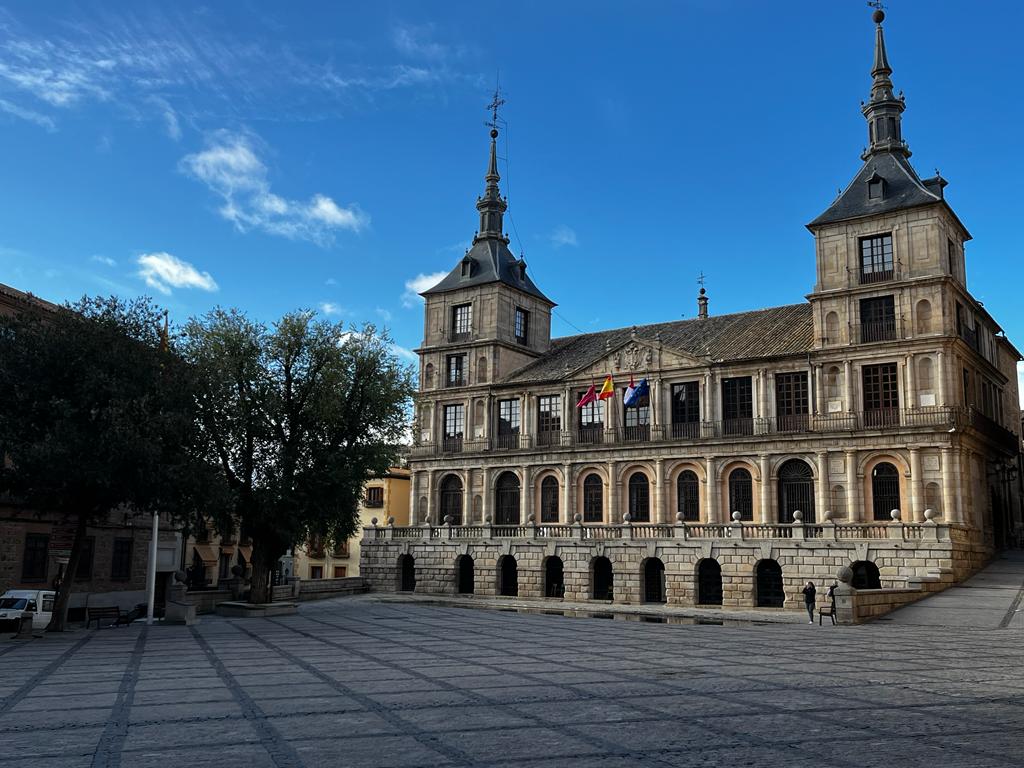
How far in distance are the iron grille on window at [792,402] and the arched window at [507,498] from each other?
15.5m

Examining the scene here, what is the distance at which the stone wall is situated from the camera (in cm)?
3725

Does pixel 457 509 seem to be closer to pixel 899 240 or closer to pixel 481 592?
pixel 481 592

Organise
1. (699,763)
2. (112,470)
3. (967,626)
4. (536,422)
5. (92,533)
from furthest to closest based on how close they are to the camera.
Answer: (536,422), (92,533), (967,626), (112,470), (699,763)

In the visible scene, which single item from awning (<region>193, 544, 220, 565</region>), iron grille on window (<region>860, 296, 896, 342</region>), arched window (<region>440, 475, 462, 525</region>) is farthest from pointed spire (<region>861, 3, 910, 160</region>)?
awning (<region>193, 544, 220, 565</region>)

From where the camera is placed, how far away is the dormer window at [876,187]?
4391 centimetres

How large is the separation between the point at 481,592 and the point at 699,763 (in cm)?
4059

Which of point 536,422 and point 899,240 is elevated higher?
point 899,240

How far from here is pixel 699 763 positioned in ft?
31.9

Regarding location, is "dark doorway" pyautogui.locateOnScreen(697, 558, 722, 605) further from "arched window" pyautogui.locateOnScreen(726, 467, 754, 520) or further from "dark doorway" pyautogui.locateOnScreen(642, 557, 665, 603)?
"arched window" pyautogui.locateOnScreen(726, 467, 754, 520)

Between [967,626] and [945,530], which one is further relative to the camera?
[945,530]

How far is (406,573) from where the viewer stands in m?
53.0

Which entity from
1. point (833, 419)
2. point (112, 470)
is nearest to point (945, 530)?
point (833, 419)

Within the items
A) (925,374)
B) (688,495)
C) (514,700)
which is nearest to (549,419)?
(688,495)

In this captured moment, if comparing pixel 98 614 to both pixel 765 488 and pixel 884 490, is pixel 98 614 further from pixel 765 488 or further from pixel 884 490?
pixel 884 490
